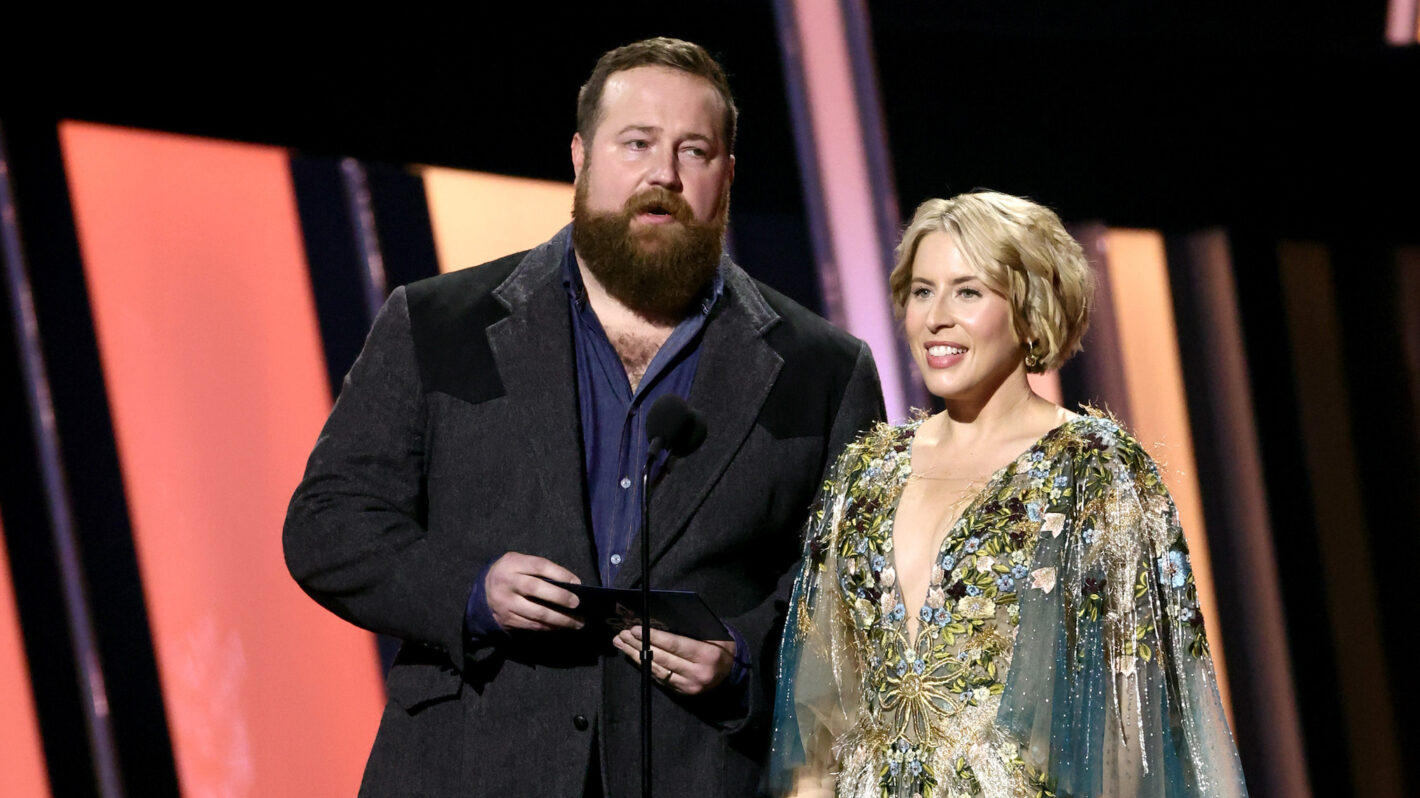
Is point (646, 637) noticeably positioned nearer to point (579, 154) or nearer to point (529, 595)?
point (529, 595)

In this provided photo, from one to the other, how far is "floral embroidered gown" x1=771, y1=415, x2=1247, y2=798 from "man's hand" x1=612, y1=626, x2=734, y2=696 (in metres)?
0.23

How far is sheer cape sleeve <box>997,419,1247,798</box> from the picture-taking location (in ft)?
6.34

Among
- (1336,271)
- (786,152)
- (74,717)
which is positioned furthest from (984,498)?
(1336,271)

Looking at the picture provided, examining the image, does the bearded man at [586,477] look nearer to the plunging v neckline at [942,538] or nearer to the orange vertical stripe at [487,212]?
the plunging v neckline at [942,538]

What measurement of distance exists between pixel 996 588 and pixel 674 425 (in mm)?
505

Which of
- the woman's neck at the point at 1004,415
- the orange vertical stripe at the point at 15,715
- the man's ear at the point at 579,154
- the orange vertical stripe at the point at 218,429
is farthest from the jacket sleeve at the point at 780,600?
the orange vertical stripe at the point at 15,715

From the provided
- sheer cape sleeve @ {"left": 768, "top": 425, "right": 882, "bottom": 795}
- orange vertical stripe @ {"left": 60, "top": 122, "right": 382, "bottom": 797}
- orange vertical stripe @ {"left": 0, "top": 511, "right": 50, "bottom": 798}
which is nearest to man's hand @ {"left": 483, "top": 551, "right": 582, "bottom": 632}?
sheer cape sleeve @ {"left": 768, "top": 425, "right": 882, "bottom": 795}

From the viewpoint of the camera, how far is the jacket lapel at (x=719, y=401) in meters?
2.29

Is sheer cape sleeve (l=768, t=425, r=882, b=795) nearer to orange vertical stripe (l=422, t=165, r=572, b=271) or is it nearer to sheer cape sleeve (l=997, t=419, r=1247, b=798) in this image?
sheer cape sleeve (l=997, t=419, r=1247, b=798)

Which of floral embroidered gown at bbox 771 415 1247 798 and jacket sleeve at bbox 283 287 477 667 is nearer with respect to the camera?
floral embroidered gown at bbox 771 415 1247 798

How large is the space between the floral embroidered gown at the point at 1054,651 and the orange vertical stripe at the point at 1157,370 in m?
2.27

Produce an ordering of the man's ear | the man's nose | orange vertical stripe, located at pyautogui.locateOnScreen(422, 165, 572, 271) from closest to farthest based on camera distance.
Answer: the man's nose → the man's ear → orange vertical stripe, located at pyautogui.locateOnScreen(422, 165, 572, 271)

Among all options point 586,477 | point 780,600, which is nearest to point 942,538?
point 780,600

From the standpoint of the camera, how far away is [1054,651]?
1.94 meters
